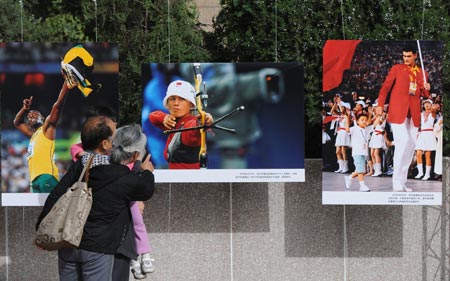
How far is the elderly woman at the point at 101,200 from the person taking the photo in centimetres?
513

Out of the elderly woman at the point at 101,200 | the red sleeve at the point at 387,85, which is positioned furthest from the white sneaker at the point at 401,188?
the elderly woman at the point at 101,200

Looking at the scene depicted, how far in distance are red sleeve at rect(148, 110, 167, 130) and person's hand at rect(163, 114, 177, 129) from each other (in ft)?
0.09

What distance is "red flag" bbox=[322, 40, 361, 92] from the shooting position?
24.8ft

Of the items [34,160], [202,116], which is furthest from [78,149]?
[202,116]

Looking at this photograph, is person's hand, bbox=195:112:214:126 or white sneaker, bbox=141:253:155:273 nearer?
white sneaker, bbox=141:253:155:273

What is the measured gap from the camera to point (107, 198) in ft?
17.0

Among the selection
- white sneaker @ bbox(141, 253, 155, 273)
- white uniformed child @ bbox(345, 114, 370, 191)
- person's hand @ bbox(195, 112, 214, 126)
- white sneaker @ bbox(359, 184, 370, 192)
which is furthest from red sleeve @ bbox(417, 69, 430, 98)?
white sneaker @ bbox(141, 253, 155, 273)

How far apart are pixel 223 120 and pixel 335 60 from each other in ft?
3.86

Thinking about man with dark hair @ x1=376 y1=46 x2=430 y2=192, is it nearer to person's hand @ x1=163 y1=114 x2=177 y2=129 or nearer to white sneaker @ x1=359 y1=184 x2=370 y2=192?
white sneaker @ x1=359 y1=184 x2=370 y2=192

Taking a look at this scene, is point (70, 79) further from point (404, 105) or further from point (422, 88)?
point (422, 88)

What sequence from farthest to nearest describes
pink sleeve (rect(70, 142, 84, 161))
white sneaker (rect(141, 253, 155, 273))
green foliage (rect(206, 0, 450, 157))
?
green foliage (rect(206, 0, 450, 157)), pink sleeve (rect(70, 142, 84, 161)), white sneaker (rect(141, 253, 155, 273))

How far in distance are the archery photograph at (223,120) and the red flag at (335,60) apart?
0.25 m

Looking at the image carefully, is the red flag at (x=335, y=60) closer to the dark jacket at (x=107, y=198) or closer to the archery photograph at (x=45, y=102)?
the archery photograph at (x=45, y=102)

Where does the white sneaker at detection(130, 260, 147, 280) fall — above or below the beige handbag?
below
